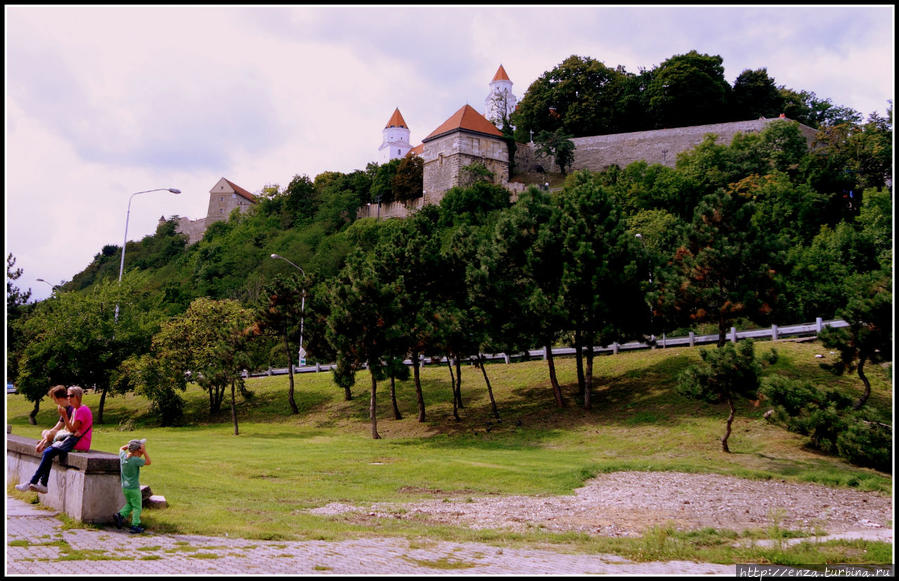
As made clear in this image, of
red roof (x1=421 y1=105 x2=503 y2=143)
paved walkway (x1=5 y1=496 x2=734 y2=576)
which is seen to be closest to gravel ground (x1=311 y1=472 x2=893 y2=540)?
paved walkway (x1=5 y1=496 x2=734 y2=576)

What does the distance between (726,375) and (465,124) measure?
249 feet

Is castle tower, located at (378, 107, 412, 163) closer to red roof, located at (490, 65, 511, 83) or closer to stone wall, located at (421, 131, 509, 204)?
red roof, located at (490, 65, 511, 83)

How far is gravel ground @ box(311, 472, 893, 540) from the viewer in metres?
12.9

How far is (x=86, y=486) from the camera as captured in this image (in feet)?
30.6

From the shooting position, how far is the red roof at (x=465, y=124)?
92.0 metres

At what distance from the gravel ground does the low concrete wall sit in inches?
194

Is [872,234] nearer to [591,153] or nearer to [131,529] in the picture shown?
[591,153]

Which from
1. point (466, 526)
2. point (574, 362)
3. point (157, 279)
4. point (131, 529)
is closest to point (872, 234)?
point (574, 362)

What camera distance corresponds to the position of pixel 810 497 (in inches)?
659

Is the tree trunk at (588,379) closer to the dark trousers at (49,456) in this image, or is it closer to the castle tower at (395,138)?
the dark trousers at (49,456)

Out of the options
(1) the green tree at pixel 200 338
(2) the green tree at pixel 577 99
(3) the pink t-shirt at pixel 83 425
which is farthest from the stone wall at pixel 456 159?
(3) the pink t-shirt at pixel 83 425

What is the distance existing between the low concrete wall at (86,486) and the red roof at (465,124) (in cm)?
8480

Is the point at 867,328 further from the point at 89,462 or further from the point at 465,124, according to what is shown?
the point at 465,124

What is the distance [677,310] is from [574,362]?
1133cm
